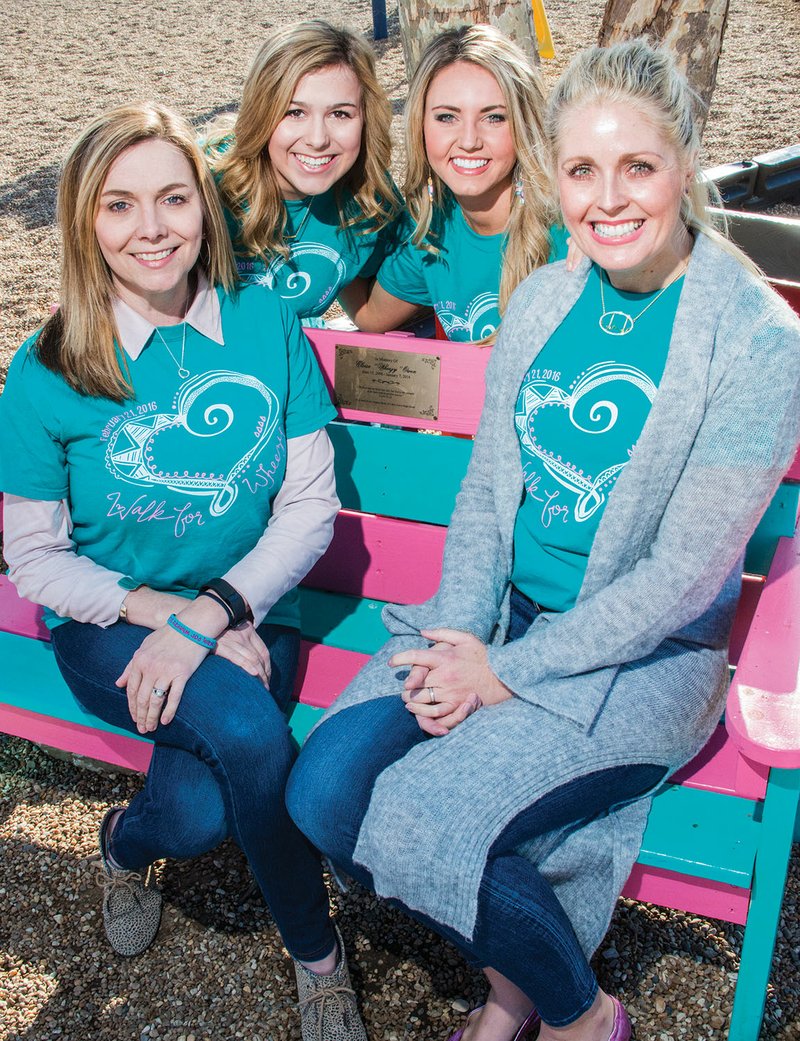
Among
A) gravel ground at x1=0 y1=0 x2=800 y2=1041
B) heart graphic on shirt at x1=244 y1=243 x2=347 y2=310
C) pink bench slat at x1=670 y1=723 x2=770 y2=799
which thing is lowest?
gravel ground at x1=0 y1=0 x2=800 y2=1041

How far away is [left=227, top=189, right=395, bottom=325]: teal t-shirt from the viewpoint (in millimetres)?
2908

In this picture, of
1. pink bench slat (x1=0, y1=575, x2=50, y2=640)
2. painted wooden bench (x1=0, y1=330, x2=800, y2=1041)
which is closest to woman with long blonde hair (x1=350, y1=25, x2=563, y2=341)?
painted wooden bench (x1=0, y1=330, x2=800, y2=1041)

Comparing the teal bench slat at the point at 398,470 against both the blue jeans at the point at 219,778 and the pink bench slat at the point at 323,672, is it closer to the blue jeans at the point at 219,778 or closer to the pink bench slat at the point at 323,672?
the pink bench slat at the point at 323,672

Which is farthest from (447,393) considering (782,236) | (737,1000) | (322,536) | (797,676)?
(782,236)

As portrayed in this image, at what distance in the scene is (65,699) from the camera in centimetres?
254

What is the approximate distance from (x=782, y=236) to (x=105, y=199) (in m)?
3.01

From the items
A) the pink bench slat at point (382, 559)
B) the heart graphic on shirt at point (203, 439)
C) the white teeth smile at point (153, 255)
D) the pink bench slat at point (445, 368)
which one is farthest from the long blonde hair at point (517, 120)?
the white teeth smile at point (153, 255)

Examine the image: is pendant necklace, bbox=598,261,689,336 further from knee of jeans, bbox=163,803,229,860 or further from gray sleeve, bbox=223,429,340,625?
knee of jeans, bbox=163,803,229,860

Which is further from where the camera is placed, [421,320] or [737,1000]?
[421,320]

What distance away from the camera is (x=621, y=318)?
83.2 inches

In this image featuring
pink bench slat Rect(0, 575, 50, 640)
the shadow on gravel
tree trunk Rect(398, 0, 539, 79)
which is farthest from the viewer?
the shadow on gravel

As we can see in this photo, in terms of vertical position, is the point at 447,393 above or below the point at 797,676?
above

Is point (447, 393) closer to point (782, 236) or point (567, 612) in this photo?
point (567, 612)

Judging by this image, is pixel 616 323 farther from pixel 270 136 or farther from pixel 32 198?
pixel 32 198
